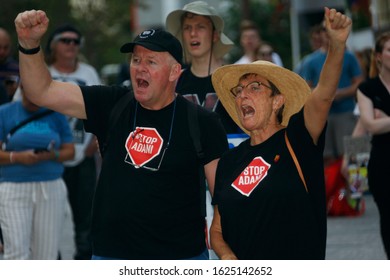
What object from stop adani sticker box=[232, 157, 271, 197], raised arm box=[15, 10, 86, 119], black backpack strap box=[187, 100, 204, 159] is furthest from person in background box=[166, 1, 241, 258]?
stop adani sticker box=[232, 157, 271, 197]

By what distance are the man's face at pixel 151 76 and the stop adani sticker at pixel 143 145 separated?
17cm

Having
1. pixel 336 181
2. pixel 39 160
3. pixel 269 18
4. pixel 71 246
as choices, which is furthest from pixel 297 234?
pixel 269 18

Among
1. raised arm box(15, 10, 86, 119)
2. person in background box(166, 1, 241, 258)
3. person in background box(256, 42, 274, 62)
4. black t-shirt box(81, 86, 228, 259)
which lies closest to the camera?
raised arm box(15, 10, 86, 119)

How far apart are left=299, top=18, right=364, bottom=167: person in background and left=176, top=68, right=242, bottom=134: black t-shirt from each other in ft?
18.3

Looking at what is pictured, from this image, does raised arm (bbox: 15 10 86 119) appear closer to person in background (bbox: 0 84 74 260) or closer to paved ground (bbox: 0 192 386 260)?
person in background (bbox: 0 84 74 260)

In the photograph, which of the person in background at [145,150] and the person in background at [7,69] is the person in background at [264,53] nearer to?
the person in background at [7,69]

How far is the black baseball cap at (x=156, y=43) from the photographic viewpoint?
18.7 ft

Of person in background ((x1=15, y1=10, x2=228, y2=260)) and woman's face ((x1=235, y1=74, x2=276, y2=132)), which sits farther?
person in background ((x1=15, y1=10, x2=228, y2=260))

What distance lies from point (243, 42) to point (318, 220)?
954 cm

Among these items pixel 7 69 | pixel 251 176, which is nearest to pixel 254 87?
pixel 251 176

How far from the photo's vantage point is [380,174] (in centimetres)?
793

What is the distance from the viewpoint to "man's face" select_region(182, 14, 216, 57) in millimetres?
8062

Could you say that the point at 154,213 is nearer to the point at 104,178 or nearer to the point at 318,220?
the point at 104,178

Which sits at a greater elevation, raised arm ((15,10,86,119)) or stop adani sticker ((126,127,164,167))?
raised arm ((15,10,86,119))
